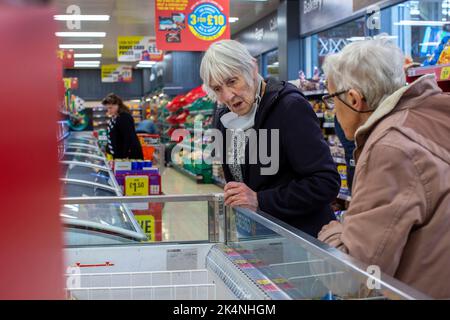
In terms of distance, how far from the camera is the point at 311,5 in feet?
34.0

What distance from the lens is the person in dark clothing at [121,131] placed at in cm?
855

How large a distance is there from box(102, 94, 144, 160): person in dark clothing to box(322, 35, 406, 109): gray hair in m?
7.19

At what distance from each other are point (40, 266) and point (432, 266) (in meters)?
1.05

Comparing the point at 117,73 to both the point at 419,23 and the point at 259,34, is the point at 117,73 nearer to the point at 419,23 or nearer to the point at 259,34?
the point at 259,34

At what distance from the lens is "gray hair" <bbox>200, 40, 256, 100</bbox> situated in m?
2.13

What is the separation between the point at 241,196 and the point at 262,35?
38.8 ft

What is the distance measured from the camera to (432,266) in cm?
132

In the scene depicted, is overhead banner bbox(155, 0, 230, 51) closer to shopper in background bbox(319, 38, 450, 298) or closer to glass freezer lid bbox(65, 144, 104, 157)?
glass freezer lid bbox(65, 144, 104, 157)

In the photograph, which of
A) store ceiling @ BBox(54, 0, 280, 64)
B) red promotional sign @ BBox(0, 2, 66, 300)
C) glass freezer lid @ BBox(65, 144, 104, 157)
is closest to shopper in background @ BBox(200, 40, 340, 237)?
red promotional sign @ BBox(0, 2, 66, 300)

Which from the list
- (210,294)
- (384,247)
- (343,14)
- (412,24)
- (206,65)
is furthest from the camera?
(343,14)
